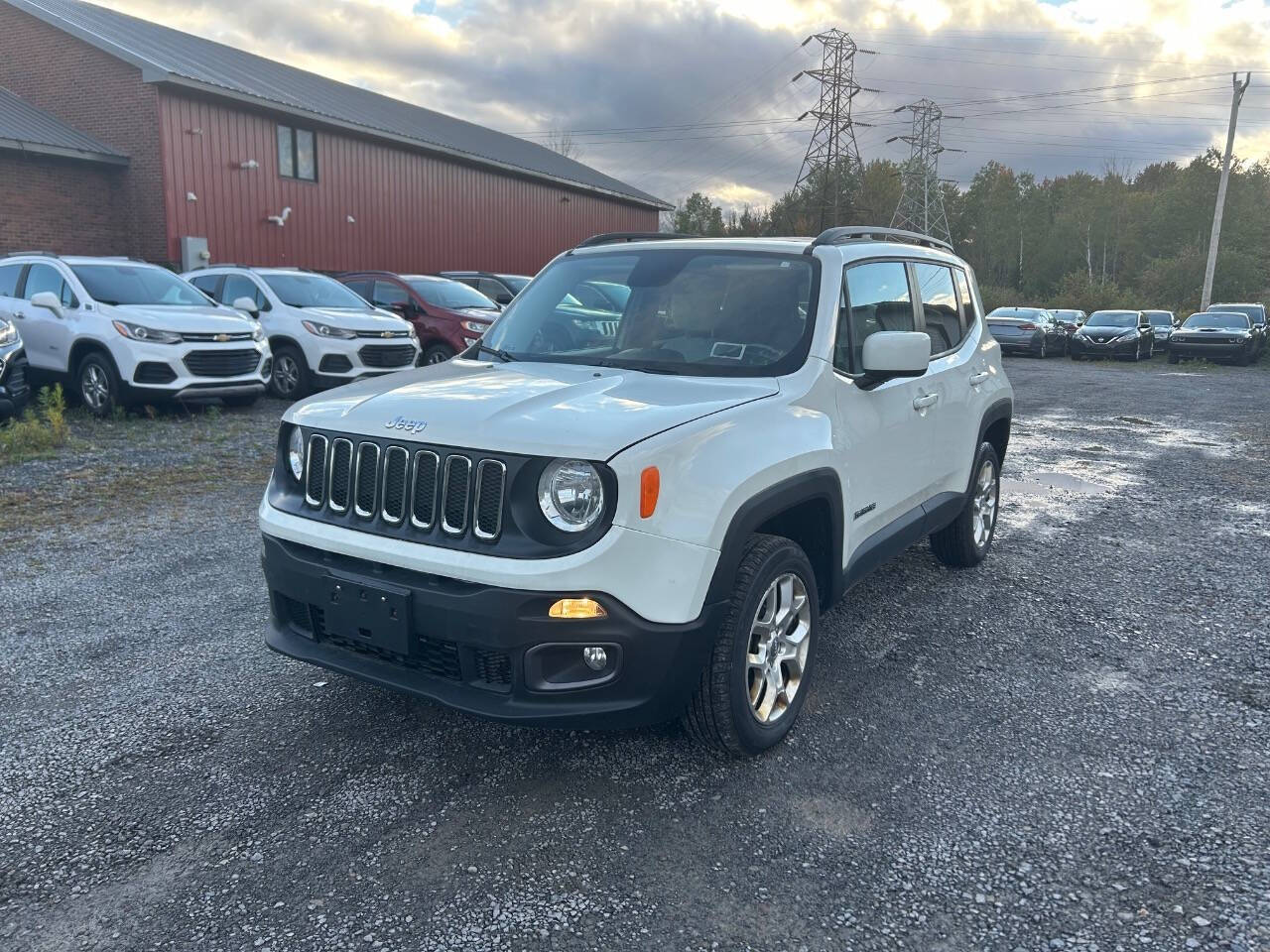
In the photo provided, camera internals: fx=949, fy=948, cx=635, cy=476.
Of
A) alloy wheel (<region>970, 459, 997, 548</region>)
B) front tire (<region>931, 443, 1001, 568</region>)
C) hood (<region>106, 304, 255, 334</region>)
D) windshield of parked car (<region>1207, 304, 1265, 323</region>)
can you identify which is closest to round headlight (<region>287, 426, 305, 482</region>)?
front tire (<region>931, 443, 1001, 568</region>)

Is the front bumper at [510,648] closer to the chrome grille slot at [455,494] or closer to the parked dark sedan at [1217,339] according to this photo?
the chrome grille slot at [455,494]

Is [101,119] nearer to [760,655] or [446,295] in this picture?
[446,295]

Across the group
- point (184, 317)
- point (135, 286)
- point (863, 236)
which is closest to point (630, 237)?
point (863, 236)

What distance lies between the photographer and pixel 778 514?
3.28 metres

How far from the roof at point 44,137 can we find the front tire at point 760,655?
19.9 m

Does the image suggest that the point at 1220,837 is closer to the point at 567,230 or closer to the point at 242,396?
the point at 242,396

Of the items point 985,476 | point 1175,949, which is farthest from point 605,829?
point 985,476

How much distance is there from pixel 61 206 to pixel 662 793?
20.9 meters

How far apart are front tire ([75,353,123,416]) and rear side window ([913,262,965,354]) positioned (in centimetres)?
874

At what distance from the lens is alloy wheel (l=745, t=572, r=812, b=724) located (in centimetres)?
327

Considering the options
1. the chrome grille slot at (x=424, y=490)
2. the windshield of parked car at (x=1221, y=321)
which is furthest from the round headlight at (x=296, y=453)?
the windshield of parked car at (x=1221, y=321)

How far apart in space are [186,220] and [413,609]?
775 inches

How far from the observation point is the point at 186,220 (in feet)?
64.4

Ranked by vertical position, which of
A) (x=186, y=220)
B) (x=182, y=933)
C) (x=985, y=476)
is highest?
(x=186, y=220)
